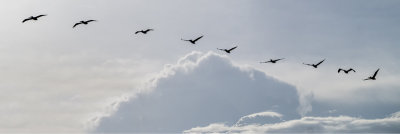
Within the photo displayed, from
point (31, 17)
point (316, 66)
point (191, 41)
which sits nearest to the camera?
point (31, 17)

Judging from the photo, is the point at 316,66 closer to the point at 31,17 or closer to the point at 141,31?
the point at 141,31

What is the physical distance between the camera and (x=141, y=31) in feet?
351

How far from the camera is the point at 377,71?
109500mm

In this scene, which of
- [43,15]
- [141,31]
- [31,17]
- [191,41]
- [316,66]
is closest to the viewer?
[43,15]

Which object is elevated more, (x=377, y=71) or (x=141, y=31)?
(x=141, y=31)

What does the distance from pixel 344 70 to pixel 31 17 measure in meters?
71.8

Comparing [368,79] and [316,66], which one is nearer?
[368,79]

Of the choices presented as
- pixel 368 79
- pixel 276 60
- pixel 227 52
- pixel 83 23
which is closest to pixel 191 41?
pixel 227 52

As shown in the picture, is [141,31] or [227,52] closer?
[141,31]

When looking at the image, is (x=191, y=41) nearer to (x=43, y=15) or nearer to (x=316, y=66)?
(x=316, y=66)

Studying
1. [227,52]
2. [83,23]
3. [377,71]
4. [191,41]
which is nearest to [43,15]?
[83,23]

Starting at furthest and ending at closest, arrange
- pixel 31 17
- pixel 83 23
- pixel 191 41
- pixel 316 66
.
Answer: pixel 316 66
pixel 191 41
pixel 83 23
pixel 31 17

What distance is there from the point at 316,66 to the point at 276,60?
11313 millimetres

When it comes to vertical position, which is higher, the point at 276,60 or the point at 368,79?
the point at 276,60
